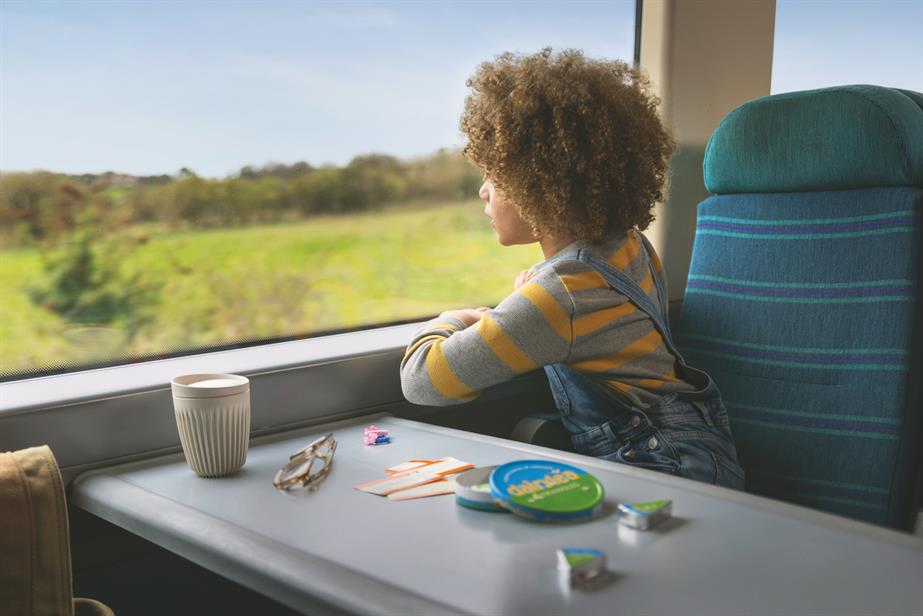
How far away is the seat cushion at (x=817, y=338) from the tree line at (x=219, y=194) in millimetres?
584

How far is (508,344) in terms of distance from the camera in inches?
51.3

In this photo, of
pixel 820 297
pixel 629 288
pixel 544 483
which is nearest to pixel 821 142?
pixel 820 297

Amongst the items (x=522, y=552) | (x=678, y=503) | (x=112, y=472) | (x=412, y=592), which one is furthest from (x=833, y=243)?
(x=112, y=472)

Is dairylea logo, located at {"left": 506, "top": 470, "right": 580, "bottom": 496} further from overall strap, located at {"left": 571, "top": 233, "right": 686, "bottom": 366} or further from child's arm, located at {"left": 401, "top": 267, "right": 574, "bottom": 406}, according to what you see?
overall strap, located at {"left": 571, "top": 233, "right": 686, "bottom": 366}

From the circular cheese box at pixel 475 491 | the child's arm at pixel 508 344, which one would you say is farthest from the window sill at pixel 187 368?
the circular cheese box at pixel 475 491

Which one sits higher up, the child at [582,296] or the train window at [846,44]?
the train window at [846,44]

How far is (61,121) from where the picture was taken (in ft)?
4.25

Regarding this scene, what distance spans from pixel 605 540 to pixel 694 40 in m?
1.56

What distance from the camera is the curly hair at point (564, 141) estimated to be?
4.54ft

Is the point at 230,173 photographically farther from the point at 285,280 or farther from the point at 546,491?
the point at 546,491

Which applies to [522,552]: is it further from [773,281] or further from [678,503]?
[773,281]

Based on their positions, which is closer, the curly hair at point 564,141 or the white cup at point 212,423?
the white cup at point 212,423

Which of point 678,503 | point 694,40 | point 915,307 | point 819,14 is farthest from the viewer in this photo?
point 819,14

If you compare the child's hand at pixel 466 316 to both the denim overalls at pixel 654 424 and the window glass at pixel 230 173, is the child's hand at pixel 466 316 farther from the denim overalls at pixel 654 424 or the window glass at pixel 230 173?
the window glass at pixel 230 173
